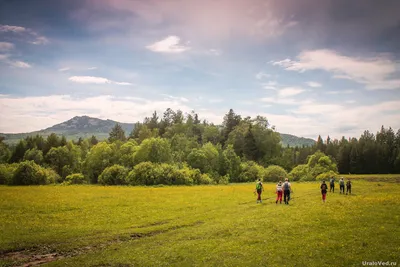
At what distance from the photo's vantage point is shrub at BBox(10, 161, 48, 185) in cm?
8556

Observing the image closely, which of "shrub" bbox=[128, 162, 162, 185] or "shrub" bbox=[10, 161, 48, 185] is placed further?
"shrub" bbox=[128, 162, 162, 185]

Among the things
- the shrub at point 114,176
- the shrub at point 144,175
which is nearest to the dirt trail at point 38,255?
the shrub at point 144,175

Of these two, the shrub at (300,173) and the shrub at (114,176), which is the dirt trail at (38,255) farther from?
the shrub at (300,173)

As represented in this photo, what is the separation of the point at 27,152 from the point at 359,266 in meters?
148

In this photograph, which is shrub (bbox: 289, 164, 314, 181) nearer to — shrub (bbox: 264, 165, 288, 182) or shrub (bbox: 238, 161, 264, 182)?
shrub (bbox: 264, 165, 288, 182)

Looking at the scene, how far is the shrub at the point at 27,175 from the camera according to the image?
85.6 meters

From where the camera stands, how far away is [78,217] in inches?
1267

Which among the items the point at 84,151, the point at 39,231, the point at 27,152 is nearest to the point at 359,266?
the point at 39,231

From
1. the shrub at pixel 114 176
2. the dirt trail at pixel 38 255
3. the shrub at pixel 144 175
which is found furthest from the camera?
the shrub at pixel 114 176

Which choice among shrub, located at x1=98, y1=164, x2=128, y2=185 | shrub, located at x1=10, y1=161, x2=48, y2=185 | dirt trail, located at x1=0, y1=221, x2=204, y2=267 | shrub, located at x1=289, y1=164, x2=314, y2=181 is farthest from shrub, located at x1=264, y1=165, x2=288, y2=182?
dirt trail, located at x1=0, y1=221, x2=204, y2=267

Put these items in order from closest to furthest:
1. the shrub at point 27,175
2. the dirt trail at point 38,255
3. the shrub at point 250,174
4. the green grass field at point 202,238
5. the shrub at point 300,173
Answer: the green grass field at point 202,238
the dirt trail at point 38,255
the shrub at point 27,175
the shrub at point 300,173
the shrub at point 250,174

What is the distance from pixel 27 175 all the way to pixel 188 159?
60465 mm

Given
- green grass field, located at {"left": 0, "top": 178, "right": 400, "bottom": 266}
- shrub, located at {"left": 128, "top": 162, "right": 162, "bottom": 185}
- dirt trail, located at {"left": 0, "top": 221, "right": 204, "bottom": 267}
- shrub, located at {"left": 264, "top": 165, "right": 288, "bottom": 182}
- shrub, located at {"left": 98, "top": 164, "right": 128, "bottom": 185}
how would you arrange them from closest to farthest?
green grass field, located at {"left": 0, "top": 178, "right": 400, "bottom": 266}, dirt trail, located at {"left": 0, "top": 221, "right": 204, "bottom": 267}, shrub, located at {"left": 128, "top": 162, "right": 162, "bottom": 185}, shrub, located at {"left": 98, "top": 164, "right": 128, "bottom": 185}, shrub, located at {"left": 264, "top": 165, "right": 288, "bottom": 182}

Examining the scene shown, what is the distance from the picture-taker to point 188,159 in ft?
403
